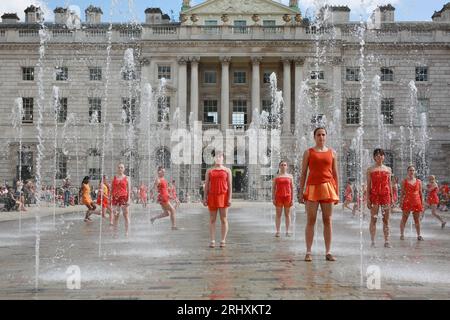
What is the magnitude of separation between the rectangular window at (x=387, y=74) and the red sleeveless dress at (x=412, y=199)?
4104cm

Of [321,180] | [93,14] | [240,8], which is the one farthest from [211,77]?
[321,180]

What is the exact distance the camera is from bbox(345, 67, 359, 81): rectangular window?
176 ft

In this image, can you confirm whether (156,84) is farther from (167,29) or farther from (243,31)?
(243,31)

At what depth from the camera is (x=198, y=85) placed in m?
54.9

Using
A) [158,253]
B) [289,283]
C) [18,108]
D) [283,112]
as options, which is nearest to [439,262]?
[289,283]

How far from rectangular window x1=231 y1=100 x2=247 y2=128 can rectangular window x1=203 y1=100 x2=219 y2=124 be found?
1.47 m

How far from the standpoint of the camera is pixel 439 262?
32.6ft

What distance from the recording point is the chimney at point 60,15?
5770 cm

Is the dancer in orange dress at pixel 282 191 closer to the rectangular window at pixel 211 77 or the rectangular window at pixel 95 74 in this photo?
the rectangular window at pixel 211 77

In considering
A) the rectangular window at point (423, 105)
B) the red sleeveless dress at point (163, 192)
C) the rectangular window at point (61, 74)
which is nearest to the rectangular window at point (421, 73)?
the rectangular window at point (423, 105)

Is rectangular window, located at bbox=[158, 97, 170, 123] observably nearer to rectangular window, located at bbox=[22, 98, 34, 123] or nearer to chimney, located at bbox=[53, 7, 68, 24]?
rectangular window, located at bbox=[22, 98, 34, 123]

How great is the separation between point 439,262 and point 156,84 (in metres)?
44.8

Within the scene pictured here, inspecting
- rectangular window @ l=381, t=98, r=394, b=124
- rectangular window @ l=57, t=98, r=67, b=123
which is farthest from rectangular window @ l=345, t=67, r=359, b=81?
rectangular window @ l=57, t=98, r=67, b=123
